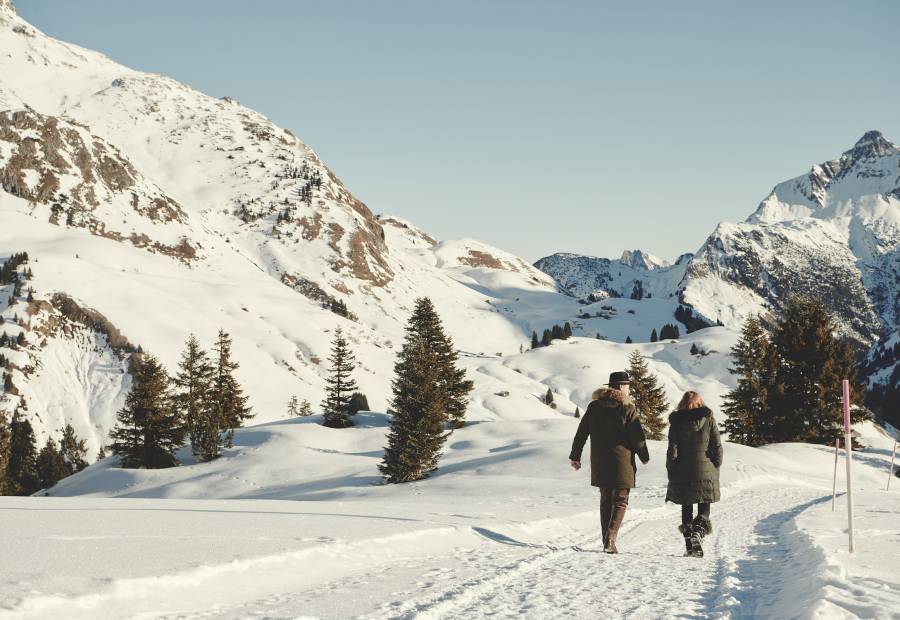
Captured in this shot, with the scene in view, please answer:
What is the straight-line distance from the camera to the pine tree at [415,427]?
119 feet

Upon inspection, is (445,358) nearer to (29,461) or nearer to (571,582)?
(571,582)

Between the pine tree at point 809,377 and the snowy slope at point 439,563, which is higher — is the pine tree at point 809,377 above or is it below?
above

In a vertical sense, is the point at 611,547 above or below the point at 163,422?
above

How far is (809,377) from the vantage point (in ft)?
146

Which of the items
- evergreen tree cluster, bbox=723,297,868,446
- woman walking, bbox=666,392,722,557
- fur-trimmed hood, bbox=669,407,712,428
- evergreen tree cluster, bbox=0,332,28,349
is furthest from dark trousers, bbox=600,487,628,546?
evergreen tree cluster, bbox=0,332,28,349

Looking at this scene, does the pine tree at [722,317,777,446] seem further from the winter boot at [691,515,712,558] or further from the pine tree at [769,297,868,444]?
the winter boot at [691,515,712,558]

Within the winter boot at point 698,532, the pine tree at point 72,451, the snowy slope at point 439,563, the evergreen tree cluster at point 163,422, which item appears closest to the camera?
the snowy slope at point 439,563

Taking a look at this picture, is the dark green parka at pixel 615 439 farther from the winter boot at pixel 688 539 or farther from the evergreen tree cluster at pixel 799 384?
the evergreen tree cluster at pixel 799 384

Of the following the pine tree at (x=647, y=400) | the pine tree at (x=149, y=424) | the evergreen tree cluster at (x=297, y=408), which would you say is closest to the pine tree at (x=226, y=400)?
the pine tree at (x=149, y=424)

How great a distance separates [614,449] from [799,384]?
4036 centimetres

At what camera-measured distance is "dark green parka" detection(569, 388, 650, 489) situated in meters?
10.4

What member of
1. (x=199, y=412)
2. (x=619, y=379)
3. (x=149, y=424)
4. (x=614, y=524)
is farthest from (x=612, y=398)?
(x=149, y=424)

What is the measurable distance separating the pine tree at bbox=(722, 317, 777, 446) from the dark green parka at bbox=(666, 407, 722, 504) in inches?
1536

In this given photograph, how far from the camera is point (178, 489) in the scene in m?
42.2
